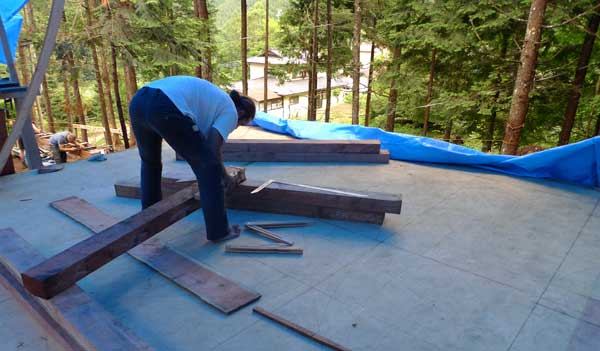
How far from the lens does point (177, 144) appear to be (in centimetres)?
205

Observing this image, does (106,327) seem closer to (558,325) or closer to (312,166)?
(558,325)

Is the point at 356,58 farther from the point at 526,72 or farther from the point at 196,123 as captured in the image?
the point at 196,123

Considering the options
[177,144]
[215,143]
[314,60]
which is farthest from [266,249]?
[314,60]

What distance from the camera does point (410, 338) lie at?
156 centimetres

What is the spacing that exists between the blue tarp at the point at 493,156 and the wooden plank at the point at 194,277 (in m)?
2.70

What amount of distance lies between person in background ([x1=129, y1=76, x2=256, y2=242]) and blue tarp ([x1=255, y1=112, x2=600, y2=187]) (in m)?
2.23

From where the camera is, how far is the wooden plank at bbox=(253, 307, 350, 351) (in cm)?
149

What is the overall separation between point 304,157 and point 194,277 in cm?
231

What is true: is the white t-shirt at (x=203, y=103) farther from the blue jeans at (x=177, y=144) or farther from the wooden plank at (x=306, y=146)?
→ the wooden plank at (x=306, y=146)

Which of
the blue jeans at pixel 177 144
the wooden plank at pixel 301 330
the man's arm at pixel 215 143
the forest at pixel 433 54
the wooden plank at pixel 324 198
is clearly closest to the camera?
the wooden plank at pixel 301 330

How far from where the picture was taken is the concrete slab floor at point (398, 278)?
1583 millimetres

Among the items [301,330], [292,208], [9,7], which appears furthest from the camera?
[9,7]

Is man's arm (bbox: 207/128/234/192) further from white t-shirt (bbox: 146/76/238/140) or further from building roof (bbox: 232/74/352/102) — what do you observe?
building roof (bbox: 232/74/352/102)

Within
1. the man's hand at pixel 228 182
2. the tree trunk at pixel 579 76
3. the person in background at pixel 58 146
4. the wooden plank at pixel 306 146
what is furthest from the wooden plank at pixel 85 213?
the tree trunk at pixel 579 76
